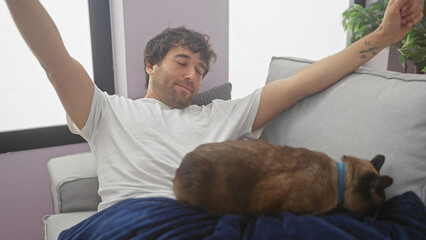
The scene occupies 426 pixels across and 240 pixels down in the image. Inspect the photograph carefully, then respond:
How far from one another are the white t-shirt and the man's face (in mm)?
43

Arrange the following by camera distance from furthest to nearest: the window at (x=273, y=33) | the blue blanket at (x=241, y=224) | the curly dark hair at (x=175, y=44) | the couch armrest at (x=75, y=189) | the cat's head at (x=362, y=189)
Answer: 1. the window at (x=273, y=33)
2. the curly dark hair at (x=175, y=44)
3. the couch armrest at (x=75, y=189)
4. the cat's head at (x=362, y=189)
5. the blue blanket at (x=241, y=224)

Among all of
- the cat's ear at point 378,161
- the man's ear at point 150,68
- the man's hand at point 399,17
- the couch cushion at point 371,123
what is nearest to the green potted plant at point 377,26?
the man's hand at point 399,17

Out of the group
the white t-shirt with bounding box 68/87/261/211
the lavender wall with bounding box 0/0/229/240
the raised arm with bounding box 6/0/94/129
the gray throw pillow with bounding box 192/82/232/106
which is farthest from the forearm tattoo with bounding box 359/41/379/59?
the lavender wall with bounding box 0/0/229/240

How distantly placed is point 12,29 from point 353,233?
1877mm

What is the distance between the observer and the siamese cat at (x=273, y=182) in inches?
34.0

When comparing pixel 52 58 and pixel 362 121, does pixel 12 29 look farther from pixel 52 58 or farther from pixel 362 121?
pixel 362 121

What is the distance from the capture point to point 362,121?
1074 millimetres

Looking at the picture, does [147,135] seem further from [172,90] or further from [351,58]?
[351,58]

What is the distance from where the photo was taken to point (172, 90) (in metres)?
1.42

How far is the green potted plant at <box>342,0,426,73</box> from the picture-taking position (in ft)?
6.13

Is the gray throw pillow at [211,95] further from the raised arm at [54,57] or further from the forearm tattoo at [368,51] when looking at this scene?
the forearm tattoo at [368,51]

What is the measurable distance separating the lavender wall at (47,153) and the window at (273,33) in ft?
1.85

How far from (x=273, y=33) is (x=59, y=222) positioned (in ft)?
6.56

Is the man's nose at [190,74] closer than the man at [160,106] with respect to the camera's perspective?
No
